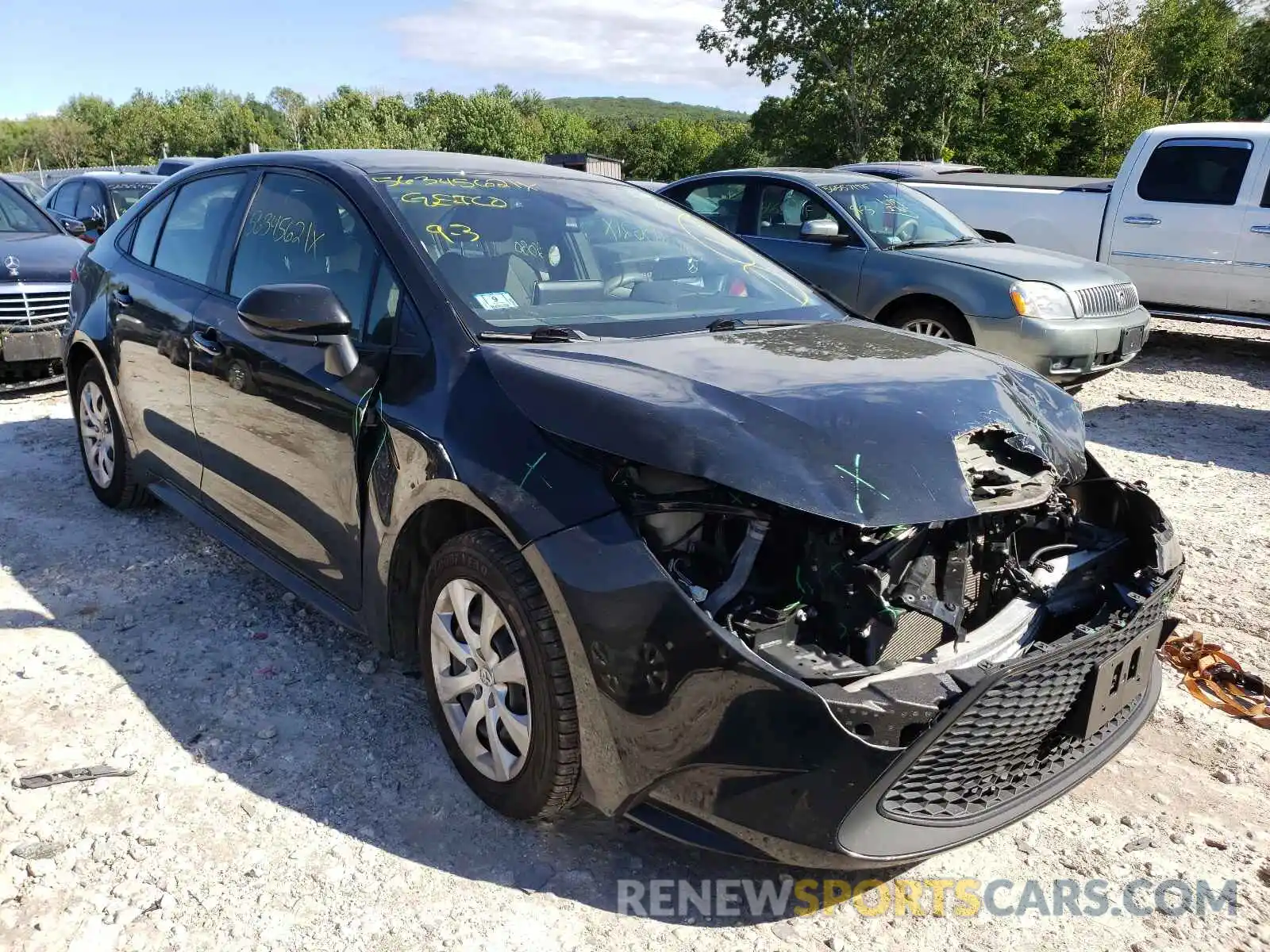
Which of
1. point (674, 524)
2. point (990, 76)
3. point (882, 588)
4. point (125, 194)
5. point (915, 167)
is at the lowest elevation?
point (882, 588)

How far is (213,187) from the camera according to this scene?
12.7ft

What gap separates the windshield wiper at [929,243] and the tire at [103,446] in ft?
17.2

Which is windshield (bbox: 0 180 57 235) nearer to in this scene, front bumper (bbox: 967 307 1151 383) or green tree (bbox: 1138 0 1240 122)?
front bumper (bbox: 967 307 1151 383)

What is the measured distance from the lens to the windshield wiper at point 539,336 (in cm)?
258

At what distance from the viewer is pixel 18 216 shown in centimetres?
762

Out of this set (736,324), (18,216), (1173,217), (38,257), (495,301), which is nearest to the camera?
(495,301)

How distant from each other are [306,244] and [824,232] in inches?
184

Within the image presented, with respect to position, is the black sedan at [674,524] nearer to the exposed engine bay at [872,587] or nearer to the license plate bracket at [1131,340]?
the exposed engine bay at [872,587]

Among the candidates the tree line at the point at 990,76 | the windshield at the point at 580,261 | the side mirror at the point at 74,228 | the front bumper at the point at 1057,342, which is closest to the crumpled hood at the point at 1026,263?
the front bumper at the point at 1057,342

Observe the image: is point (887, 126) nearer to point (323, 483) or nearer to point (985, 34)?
point (985, 34)

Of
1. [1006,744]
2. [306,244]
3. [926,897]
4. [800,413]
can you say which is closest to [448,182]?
[306,244]

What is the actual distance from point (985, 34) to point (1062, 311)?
99.1ft

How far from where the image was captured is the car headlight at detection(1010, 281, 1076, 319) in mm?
6379

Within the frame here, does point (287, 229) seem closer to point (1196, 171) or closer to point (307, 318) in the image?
point (307, 318)
